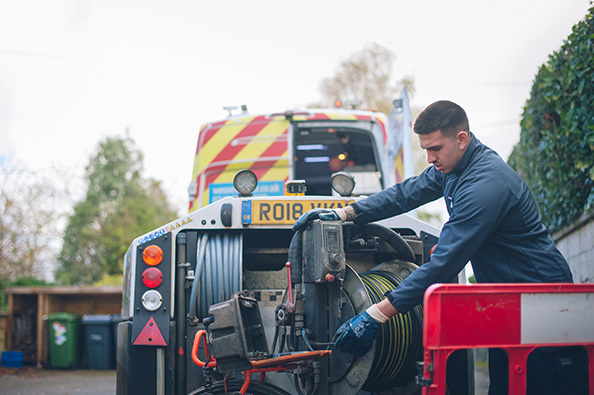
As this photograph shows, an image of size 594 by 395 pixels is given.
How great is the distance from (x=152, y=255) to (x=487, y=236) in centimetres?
186

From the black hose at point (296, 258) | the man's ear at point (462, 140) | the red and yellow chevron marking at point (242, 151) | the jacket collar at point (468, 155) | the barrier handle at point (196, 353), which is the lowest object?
the barrier handle at point (196, 353)

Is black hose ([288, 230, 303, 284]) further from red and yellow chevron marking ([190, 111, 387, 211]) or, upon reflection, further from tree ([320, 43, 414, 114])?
tree ([320, 43, 414, 114])

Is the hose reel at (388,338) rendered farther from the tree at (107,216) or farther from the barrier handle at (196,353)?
the tree at (107,216)

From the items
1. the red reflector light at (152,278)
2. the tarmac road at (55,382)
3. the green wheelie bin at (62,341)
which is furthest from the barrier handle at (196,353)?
the green wheelie bin at (62,341)

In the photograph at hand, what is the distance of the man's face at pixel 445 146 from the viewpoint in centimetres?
304

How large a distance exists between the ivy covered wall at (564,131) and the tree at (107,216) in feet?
55.6

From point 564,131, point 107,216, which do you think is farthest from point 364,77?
point 564,131

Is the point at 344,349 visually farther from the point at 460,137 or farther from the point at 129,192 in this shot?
the point at 129,192

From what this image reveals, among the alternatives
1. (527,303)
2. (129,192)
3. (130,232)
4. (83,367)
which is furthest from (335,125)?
(129,192)

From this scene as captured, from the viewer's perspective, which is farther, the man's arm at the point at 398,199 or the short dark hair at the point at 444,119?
the man's arm at the point at 398,199

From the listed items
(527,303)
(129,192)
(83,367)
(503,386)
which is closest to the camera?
(527,303)

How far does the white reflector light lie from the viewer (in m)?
3.43

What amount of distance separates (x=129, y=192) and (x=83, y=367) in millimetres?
20136

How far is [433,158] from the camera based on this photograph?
3105mm
